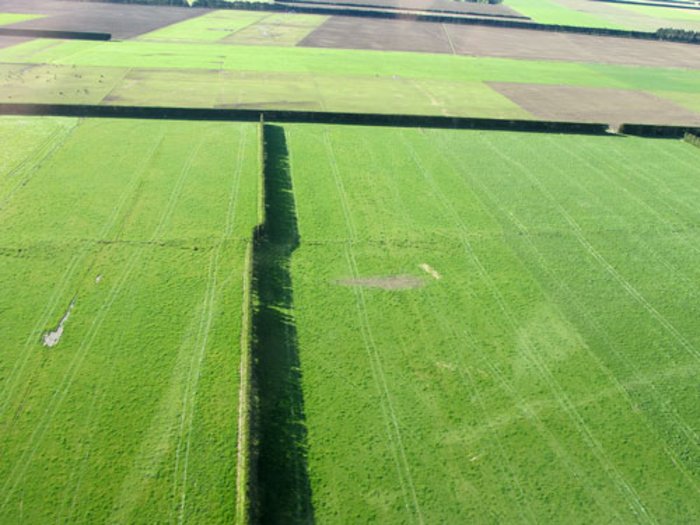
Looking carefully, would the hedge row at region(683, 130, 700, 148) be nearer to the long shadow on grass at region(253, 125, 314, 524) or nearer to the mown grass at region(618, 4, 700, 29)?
the long shadow on grass at region(253, 125, 314, 524)

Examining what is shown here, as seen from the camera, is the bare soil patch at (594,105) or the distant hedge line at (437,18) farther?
the distant hedge line at (437,18)

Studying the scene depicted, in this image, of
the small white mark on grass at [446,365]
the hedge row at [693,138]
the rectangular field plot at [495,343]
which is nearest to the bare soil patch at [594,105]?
the hedge row at [693,138]

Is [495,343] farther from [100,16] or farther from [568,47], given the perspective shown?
[100,16]

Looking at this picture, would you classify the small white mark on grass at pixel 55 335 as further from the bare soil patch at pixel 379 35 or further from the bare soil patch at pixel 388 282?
the bare soil patch at pixel 379 35

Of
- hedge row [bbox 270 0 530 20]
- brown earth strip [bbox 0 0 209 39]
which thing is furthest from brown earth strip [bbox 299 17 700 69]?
brown earth strip [bbox 0 0 209 39]

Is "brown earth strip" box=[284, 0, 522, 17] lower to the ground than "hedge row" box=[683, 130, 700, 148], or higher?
higher

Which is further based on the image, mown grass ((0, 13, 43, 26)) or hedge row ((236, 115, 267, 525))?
mown grass ((0, 13, 43, 26))

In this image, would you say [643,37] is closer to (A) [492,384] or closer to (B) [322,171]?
(B) [322,171]
